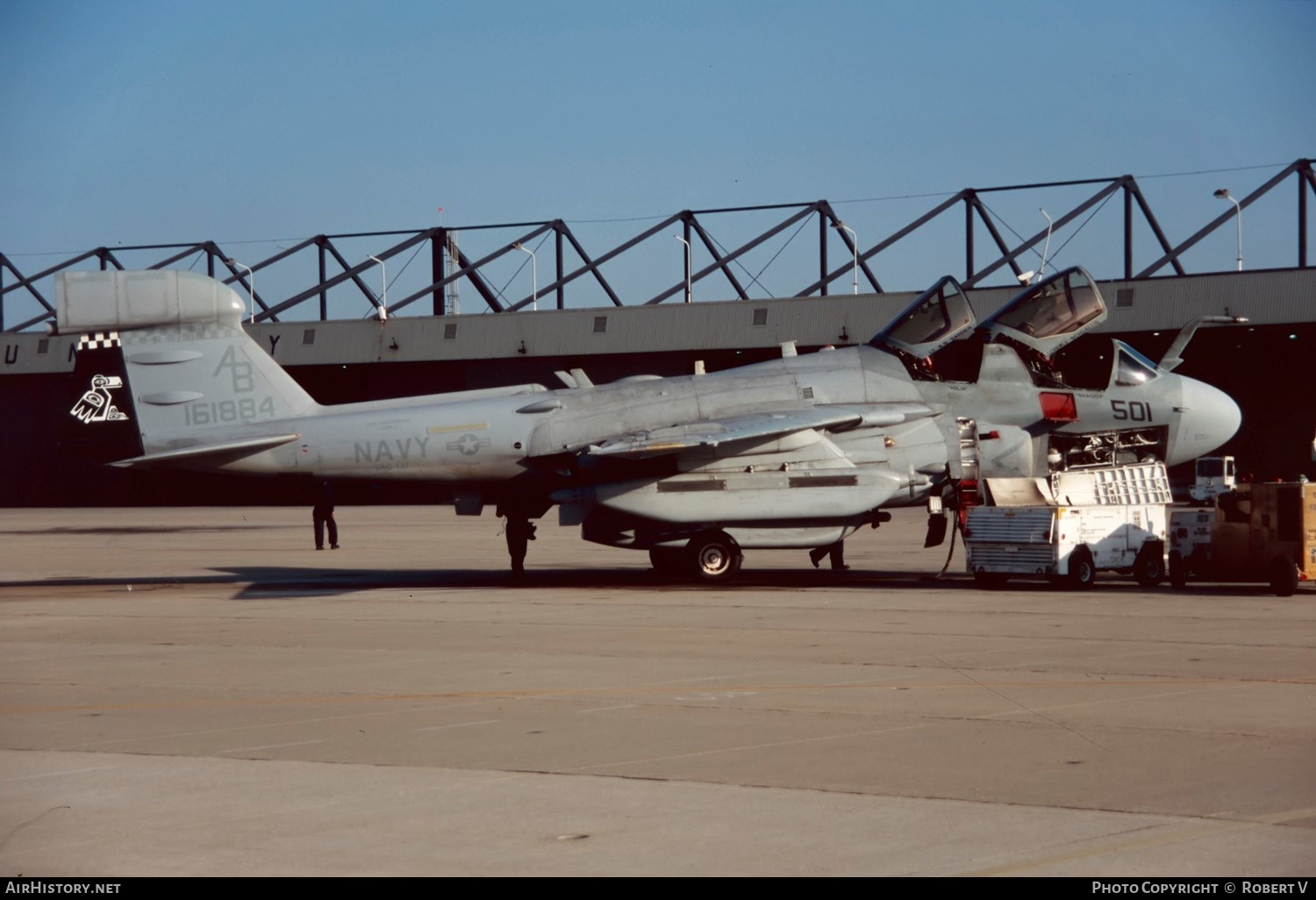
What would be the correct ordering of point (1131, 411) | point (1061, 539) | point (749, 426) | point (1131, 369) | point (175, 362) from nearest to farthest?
point (1061, 539)
point (749, 426)
point (175, 362)
point (1131, 411)
point (1131, 369)

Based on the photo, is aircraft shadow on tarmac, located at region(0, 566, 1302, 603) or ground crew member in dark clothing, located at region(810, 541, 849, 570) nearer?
aircraft shadow on tarmac, located at region(0, 566, 1302, 603)

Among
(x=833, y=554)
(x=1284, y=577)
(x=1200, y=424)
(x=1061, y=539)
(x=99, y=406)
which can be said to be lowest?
(x=1284, y=577)

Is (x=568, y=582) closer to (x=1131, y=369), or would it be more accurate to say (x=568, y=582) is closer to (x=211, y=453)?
(x=211, y=453)

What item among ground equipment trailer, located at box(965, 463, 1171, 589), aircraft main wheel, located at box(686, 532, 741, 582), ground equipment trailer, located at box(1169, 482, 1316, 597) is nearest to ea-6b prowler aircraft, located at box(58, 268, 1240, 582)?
aircraft main wheel, located at box(686, 532, 741, 582)

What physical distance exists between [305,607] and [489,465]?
375cm

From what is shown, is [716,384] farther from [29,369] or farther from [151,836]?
[29,369]

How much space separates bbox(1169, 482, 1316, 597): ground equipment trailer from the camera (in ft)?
59.5

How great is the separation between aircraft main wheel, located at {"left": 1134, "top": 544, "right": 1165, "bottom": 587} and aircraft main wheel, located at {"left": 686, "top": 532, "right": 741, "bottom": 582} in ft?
19.3

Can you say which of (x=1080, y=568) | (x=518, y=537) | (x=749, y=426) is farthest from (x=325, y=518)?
(x=1080, y=568)

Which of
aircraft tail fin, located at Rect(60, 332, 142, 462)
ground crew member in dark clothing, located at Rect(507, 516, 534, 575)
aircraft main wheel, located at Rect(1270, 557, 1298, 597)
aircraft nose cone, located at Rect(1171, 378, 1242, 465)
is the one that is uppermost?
aircraft tail fin, located at Rect(60, 332, 142, 462)

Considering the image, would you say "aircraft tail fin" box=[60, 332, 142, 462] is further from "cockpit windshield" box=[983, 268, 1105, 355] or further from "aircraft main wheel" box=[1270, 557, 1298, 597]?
"aircraft main wheel" box=[1270, 557, 1298, 597]

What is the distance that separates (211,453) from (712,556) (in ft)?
25.1

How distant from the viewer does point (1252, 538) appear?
19.1m

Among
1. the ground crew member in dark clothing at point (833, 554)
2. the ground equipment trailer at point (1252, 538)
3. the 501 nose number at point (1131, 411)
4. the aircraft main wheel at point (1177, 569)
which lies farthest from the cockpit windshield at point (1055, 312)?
the ground crew member in dark clothing at point (833, 554)
